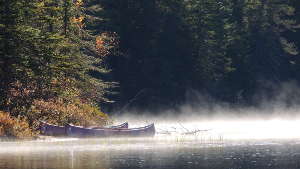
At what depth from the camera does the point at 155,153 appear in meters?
47.3

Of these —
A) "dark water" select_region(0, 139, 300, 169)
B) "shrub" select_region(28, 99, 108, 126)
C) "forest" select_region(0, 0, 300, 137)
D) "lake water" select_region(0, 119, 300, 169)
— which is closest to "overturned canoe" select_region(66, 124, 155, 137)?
"lake water" select_region(0, 119, 300, 169)

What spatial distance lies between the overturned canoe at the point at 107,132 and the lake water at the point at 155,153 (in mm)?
962

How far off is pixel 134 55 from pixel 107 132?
40976 mm

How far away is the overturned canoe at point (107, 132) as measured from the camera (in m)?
59.4

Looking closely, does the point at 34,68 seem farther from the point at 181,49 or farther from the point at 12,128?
the point at 181,49

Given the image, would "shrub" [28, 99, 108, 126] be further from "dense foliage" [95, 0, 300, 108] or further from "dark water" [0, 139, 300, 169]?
"dense foliage" [95, 0, 300, 108]

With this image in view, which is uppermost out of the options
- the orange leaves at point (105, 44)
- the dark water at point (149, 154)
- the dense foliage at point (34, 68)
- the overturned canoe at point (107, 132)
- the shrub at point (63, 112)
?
the orange leaves at point (105, 44)

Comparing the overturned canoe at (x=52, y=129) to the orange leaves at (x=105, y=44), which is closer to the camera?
the overturned canoe at (x=52, y=129)

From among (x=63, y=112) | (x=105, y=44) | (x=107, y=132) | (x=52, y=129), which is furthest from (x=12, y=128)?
(x=105, y=44)

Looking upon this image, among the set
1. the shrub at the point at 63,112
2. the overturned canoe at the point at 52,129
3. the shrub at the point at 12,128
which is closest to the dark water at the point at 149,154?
the shrub at the point at 12,128

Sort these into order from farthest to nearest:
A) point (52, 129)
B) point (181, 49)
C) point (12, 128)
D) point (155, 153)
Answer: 1. point (181, 49)
2. point (52, 129)
3. point (12, 128)
4. point (155, 153)

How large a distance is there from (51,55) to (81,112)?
26.2ft

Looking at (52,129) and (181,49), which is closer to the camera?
(52,129)

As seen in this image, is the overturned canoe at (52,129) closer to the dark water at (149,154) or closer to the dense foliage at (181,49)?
the dark water at (149,154)
